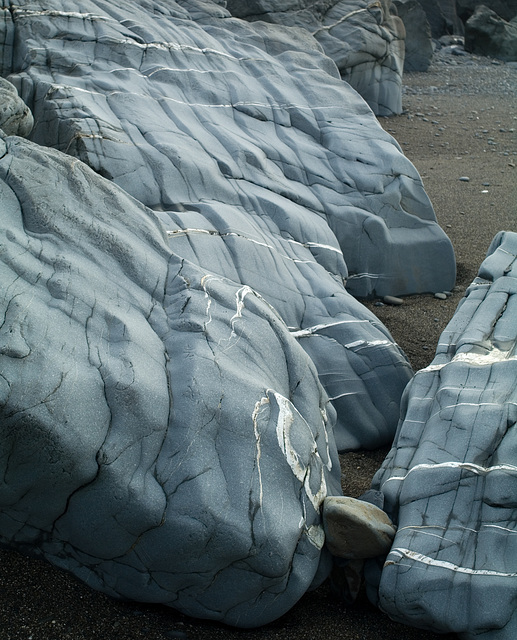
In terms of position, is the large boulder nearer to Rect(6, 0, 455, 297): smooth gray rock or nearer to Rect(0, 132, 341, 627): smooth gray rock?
Rect(6, 0, 455, 297): smooth gray rock

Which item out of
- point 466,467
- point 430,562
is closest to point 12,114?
point 466,467

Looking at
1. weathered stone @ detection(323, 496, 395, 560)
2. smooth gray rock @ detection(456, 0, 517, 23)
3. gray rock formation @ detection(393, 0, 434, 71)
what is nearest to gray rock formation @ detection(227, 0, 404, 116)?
gray rock formation @ detection(393, 0, 434, 71)

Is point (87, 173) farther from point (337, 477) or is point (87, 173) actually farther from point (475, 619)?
point (475, 619)

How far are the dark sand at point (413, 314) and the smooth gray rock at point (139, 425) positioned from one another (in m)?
0.11

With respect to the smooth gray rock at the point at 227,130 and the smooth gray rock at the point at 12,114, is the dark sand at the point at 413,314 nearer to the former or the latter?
the smooth gray rock at the point at 227,130

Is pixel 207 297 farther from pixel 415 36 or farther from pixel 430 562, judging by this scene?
pixel 415 36

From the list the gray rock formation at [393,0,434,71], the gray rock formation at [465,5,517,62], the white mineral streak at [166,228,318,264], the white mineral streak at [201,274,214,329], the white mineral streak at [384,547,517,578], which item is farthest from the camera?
the gray rock formation at [465,5,517,62]

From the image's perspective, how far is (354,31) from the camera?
932cm

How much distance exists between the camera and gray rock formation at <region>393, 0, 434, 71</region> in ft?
43.0

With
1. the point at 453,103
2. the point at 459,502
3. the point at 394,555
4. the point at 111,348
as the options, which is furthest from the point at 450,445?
the point at 453,103

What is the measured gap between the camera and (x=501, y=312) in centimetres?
398

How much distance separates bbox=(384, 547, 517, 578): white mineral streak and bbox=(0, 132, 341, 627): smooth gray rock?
296mm

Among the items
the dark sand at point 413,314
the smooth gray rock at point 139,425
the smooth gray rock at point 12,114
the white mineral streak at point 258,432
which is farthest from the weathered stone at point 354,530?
the smooth gray rock at point 12,114

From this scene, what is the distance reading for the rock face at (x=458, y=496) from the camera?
270 cm
